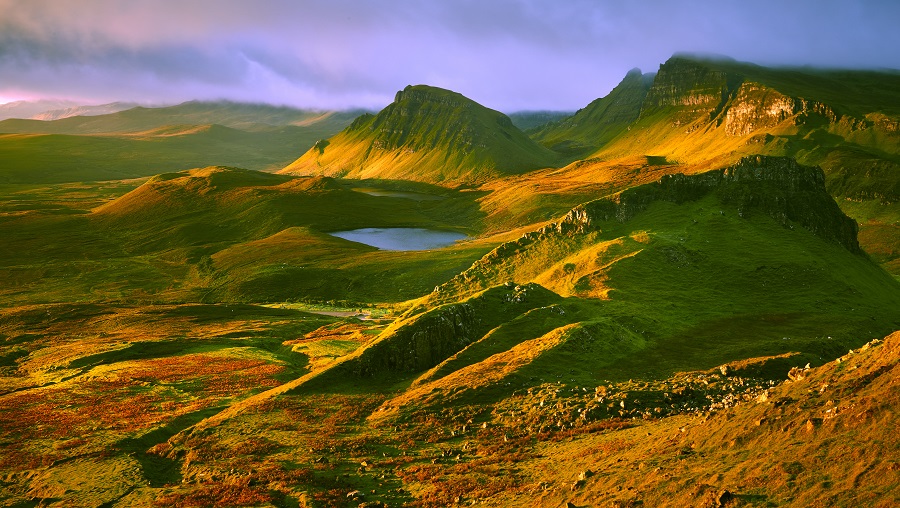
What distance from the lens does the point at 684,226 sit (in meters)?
91.4

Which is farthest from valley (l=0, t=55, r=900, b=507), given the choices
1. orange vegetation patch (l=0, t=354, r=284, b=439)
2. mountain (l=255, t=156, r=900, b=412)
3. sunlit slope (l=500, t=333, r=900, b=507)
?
orange vegetation patch (l=0, t=354, r=284, b=439)

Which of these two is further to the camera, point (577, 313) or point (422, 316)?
point (577, 313)

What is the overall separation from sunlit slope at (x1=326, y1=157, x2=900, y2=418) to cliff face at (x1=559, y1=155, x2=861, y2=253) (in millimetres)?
214

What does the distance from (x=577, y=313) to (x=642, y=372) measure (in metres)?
14.1

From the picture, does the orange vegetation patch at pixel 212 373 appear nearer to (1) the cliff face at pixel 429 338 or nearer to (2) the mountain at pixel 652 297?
(1) the cliff face at pixel 429 338

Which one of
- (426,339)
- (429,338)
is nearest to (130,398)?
(426,339)

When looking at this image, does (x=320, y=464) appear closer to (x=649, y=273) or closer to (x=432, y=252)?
(x=649, y=273)

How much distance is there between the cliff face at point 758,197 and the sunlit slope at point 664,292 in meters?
0.21

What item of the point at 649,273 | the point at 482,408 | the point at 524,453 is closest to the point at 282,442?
the point at 482,408

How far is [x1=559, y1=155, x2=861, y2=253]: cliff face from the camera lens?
3686 inches

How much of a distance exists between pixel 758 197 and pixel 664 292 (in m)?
30.6

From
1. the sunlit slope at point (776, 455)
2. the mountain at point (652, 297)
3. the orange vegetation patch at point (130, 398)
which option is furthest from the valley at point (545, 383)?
the orange vegetation patch at point (130, 398)

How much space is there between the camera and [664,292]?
75.8 m

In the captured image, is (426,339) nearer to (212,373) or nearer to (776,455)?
(212,373)
